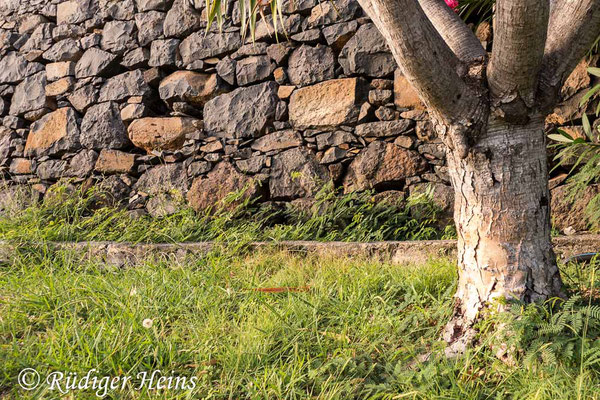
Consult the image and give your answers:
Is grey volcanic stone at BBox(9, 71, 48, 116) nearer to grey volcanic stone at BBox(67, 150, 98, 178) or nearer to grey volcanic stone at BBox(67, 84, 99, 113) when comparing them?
grey volcanic stone at BBox(67, 84, 99, 113)

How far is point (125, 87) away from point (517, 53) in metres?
3.67

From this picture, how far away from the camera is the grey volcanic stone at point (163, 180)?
419 centimetres

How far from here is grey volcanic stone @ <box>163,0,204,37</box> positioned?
4.28m

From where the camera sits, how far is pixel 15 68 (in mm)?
4996

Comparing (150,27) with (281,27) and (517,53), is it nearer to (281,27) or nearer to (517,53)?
(281,27)

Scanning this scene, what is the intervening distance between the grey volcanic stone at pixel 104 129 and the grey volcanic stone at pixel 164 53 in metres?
0.56

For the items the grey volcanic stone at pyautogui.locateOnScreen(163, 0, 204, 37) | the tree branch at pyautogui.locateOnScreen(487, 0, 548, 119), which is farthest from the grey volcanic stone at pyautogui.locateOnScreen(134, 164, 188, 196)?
the tree branch at pyautogui.locateOnScreen(487, 0, 548, 119)

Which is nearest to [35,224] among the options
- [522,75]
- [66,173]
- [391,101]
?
[66,173]

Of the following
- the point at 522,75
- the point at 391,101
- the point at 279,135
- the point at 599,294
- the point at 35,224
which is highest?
the point at 522,75

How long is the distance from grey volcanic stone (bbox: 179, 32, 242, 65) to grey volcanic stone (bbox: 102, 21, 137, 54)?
55 centimetres

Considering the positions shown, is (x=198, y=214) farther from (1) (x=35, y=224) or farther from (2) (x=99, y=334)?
(2) (x=99, y=334)

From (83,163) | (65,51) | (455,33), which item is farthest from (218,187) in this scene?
(455,33)

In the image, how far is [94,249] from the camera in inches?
126

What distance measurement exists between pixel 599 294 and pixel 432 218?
1.66 meters
